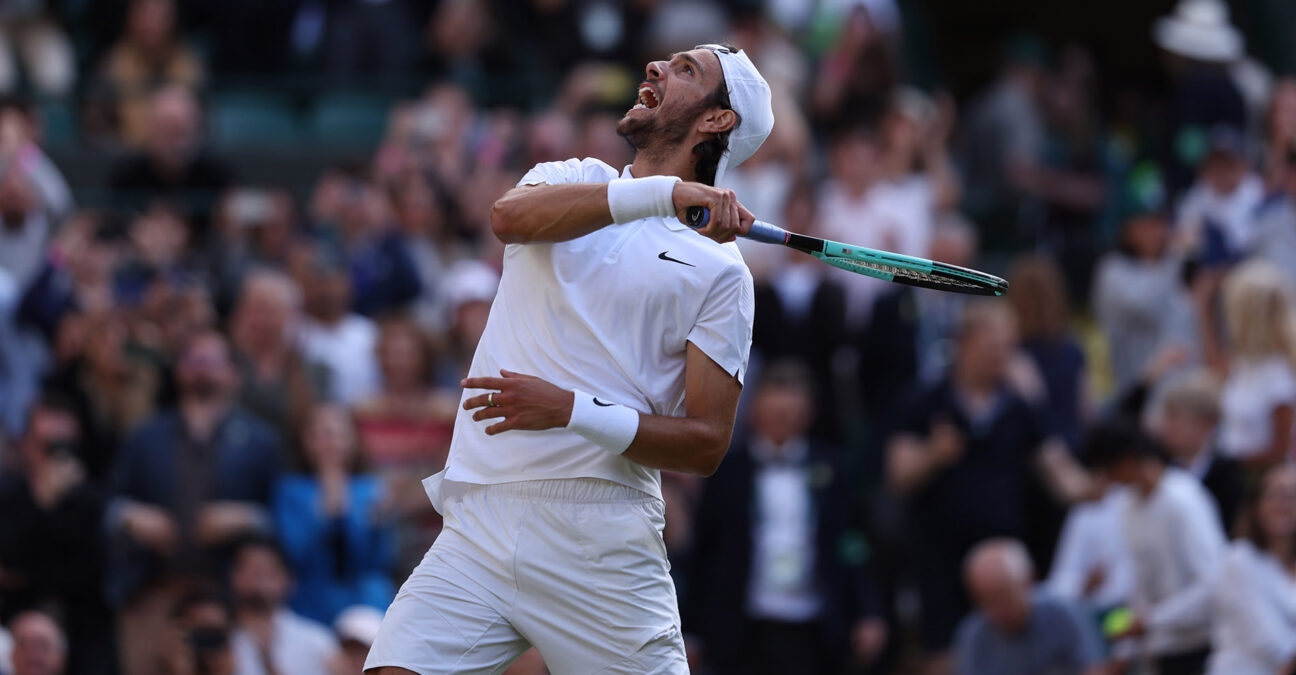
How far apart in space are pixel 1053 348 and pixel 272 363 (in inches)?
179

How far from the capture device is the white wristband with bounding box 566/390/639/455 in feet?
17.5

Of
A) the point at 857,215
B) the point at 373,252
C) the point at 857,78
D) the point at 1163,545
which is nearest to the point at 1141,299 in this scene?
the point at 857,215

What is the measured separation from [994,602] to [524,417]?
487 cm

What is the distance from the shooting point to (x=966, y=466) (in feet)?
34.4

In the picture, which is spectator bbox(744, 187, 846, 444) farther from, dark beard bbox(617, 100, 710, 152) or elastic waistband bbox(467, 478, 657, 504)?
elastic waistband bbox(467, 478, 657, 504)

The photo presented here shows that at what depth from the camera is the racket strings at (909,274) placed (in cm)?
Answer: 592

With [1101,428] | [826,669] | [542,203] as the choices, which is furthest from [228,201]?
[542,203]

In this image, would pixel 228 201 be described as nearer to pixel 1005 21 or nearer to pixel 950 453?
pixel 950 453

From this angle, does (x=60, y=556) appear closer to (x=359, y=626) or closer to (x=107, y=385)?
(x=107, y=385)

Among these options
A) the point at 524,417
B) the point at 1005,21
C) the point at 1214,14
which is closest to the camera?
the point at 524,417

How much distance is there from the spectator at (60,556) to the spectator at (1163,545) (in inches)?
201

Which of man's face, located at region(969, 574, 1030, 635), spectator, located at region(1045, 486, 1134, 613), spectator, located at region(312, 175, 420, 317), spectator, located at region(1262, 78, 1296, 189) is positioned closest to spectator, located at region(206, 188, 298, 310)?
spectator, located at region(312, 175, 420, 317)

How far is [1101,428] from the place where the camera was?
32.2 feet

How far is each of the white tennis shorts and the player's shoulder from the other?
900 mm
